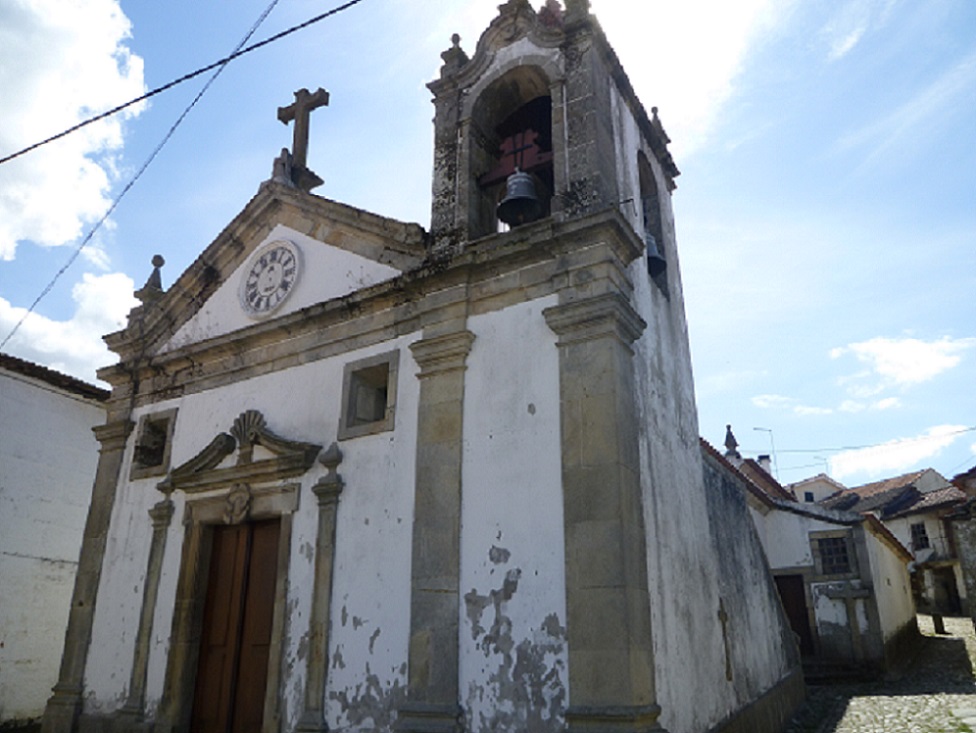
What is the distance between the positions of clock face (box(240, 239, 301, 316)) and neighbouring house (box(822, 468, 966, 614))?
95.8ft

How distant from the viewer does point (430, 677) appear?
19.4ft

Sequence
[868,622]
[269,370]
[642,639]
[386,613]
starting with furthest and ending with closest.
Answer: [868,622] → [269,370] → [386,613] → [642,639]

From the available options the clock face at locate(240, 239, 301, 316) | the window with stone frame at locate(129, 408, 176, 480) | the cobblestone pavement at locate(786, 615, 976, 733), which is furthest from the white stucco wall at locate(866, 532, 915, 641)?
the window with stone frame at locate(129, 408, 176, 480)

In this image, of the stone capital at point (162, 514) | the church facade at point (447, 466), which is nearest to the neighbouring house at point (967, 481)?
the church facade at point (447, 466)

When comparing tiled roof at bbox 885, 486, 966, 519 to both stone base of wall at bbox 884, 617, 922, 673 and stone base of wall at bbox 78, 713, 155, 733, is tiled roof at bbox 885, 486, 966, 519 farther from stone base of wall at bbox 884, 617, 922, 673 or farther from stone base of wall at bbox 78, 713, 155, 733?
stone base of wall at bbox 78, 713, 155, 733

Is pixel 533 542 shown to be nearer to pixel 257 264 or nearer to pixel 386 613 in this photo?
pixel 386 613

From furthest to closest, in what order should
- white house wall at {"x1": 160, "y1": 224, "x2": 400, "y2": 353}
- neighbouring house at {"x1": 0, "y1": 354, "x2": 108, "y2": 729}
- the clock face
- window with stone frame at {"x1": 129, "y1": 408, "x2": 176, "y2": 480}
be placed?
1. neighbouring house at {"x1": 0, "y1": 354, "x2": 108, "y2": 729}
2. window with stone frame at {"x1": 129, "y1": 408, "x2": 176, "y2": 480}
3. the clock face
4. white house wall at {"x1": 160, "y1": 224, "x2": 400, "y2": 353}

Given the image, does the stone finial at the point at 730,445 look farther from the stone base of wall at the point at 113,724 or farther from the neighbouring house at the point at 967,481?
the stone base of wall at the point at 113,724

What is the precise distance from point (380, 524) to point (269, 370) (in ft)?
8.83

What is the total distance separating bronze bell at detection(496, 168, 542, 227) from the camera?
23.7 feet

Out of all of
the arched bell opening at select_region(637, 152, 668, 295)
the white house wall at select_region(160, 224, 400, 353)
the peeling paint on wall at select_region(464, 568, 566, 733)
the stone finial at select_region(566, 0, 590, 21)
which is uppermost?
the stone finial at select_region(566, 0, 590, 21)

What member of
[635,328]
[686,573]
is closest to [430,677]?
[686,573]

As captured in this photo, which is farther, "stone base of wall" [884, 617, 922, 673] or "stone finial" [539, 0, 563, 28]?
"stone base of wall" [884, 617, 922, 673]

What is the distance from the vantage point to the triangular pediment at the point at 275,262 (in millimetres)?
8102
